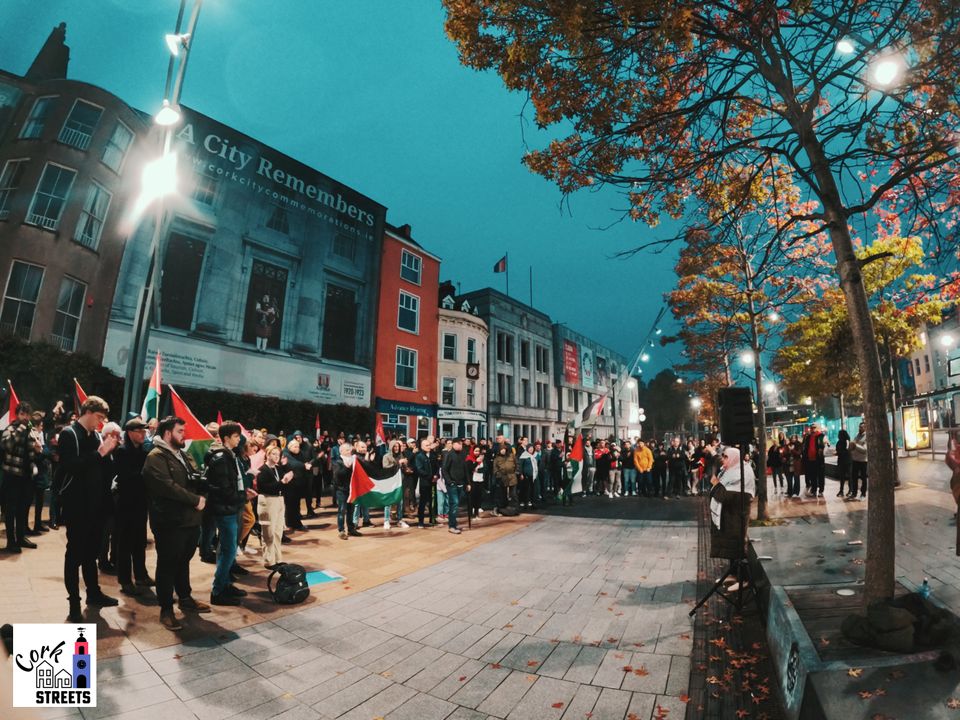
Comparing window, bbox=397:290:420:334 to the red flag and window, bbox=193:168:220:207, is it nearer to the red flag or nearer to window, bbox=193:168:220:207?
window, bbox=193:168:220:207

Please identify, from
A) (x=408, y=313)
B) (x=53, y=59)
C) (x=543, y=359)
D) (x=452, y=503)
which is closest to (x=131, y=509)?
(x=53, y=59)

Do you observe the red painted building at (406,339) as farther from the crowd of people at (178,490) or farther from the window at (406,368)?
the crowd of people at (178,490)

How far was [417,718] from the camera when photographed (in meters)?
3.58

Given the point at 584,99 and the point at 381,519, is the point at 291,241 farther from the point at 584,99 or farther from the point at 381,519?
the point at 584,99

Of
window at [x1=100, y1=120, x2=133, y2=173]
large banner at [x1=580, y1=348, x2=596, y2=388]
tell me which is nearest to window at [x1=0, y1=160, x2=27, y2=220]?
window at [x1=100, y1=120, x2=133, y2=173]

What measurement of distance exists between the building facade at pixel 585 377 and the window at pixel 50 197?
35.7m

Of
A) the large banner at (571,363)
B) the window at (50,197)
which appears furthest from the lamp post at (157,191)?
the large banner at (571,363)

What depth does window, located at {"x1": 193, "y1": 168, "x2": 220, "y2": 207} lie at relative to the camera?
19.4 m

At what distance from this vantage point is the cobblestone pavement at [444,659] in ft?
12.1

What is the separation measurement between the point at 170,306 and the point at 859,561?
863 inches

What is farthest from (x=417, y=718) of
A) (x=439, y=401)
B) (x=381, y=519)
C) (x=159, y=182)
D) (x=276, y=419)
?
(x=439, y=401)

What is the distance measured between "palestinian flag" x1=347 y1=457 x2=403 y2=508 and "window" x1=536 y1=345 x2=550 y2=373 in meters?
32.5

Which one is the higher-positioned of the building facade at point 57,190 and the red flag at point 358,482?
the building facade at point 57,190

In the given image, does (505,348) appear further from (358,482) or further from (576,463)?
(358,482)
